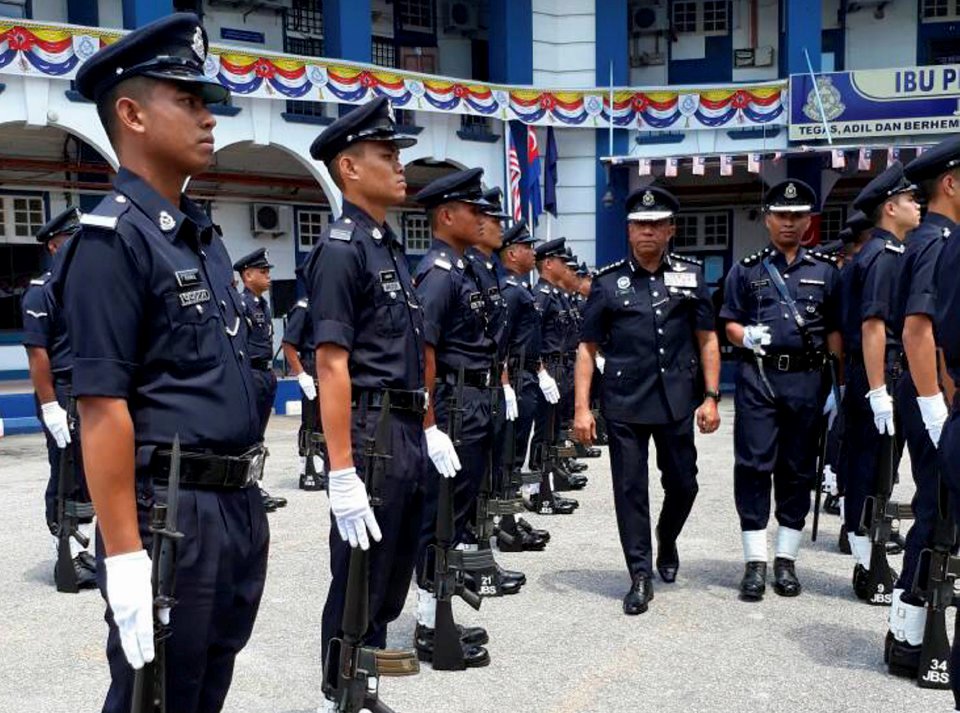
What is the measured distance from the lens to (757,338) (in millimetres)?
5309

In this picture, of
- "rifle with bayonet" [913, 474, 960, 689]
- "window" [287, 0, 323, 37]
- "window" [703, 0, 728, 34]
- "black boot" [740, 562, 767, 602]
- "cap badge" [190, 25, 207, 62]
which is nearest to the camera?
"cap badge" [190, 25, 207, 62]

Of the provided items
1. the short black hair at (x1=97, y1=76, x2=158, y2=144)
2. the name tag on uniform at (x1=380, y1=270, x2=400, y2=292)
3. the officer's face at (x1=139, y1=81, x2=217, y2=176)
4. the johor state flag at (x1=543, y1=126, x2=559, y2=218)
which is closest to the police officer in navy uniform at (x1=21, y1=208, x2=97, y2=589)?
the name tag on uniform at (x1=380, y1=270, x2=400, y2=292)

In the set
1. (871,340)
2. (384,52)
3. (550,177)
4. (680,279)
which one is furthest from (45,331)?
(384,52)

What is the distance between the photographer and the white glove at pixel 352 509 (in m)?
3.16

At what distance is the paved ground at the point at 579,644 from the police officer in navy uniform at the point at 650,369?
0.50 meters

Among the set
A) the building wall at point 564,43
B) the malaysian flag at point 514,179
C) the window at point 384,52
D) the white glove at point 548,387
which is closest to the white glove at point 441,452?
the white glove at point 548,387

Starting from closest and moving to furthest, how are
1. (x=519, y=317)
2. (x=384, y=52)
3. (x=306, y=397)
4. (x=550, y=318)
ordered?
(x=519, y=317), (x=306, y=397), (x=550, y=318), (x=384, y=52)

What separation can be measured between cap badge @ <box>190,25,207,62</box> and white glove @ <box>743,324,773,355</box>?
3727 mm

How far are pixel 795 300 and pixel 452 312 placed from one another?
6.76ft

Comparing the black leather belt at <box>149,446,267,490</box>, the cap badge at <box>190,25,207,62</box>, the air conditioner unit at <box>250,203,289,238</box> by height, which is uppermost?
the air conditioner unit at <box>250,203,289,238</box>

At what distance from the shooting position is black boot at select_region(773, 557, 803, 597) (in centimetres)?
526

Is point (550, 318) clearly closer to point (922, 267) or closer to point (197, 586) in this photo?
point (922, 267)

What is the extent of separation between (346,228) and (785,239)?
303 centimetres

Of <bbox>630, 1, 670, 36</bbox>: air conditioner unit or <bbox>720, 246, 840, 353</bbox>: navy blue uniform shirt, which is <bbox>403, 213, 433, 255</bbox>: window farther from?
<bbox>720, 246, 840, 353</bbox>: navy blue uniform shirt
